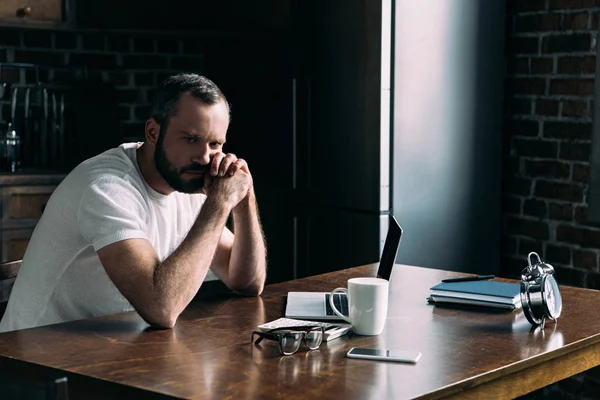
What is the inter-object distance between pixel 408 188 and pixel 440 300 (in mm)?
1513

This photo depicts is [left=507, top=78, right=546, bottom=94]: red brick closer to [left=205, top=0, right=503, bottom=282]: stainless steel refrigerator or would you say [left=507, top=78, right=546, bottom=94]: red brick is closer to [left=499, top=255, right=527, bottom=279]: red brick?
[left=205, top=0, right=503, bottom=282]: stainless steel refrigerator

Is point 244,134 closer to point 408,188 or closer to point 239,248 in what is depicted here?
point 408,188

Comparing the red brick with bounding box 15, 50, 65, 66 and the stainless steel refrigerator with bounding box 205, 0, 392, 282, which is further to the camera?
the red brick with bounding box 15, 50, 65, 66

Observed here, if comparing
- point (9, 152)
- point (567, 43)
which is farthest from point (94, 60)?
point (567, 43)

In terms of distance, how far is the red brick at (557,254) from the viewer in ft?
13.3

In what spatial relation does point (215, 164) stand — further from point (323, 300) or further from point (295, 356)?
point (295, 356)

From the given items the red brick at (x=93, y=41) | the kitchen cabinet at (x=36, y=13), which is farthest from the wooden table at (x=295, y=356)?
the red brick at (x=93, y=41)

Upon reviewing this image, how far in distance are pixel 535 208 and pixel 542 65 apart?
0.60 m

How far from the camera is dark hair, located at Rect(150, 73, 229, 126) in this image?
2.50 metres

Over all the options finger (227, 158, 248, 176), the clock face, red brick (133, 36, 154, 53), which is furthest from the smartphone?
red brick (133, 36, 154, 53)

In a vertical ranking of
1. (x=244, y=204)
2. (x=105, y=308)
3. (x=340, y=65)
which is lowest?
(x=105, y=308)

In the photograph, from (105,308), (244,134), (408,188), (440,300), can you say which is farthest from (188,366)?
(244,134)

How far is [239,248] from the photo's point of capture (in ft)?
8.70

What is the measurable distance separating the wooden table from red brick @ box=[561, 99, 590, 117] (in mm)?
1670
